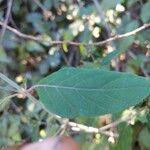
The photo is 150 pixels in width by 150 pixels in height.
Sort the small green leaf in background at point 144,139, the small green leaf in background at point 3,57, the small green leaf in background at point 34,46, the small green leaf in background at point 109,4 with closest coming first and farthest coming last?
1. the small green leaf in background at point 109,4
2. the small green leaf in background at point 144,139
3. the small green leaf in background at point 3,57
4. the small green leaf in background at point 34,46

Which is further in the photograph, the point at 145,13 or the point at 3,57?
the point at 3,57

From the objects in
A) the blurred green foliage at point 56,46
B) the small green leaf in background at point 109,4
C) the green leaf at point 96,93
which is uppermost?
the green leaf at point 96,93

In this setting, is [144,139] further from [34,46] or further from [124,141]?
[124,141]

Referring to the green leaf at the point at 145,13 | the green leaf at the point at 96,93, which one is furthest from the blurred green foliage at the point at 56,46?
the green leaf at the point at 96,93

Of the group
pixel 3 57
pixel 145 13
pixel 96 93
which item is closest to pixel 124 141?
pixel 96 93

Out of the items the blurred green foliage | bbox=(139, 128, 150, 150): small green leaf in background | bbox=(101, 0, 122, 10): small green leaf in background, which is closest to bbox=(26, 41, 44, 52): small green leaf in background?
the blurred green foliage

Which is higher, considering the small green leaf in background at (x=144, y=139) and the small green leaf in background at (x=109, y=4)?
the small green leaf in background at (x=109, y=4)

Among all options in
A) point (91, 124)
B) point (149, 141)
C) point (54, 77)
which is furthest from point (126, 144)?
point (149, 141)

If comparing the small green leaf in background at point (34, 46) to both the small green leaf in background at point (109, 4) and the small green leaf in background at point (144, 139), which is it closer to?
the small green leaf in background at point (109, 4)

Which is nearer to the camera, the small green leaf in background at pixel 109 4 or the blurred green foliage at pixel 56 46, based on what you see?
the small green leaf in background at pixel 109 4

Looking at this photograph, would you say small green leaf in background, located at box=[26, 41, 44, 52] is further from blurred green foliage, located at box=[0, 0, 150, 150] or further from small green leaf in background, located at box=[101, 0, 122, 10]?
small green leaf in background, located at box=[101, 0, 122, 10]
